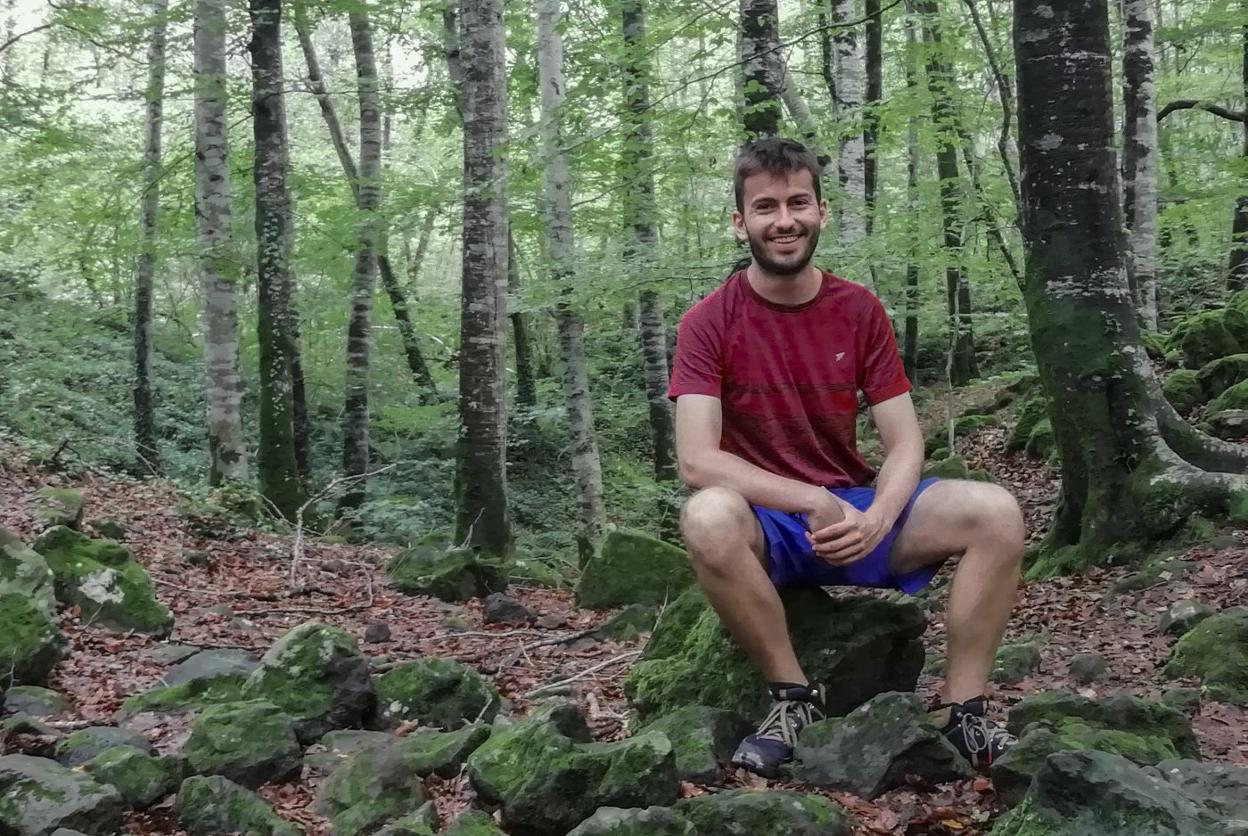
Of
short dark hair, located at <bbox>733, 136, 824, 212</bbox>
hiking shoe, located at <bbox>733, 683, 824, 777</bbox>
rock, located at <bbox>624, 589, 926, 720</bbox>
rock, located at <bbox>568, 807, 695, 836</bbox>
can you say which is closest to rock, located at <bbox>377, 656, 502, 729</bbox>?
rock, located at <bbox>624, 589, 926, 720</bbox>

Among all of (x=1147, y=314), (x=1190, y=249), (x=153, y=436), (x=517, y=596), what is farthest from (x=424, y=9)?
(x=1190, y=249)

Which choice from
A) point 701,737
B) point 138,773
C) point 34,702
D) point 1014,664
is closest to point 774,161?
point 701,737

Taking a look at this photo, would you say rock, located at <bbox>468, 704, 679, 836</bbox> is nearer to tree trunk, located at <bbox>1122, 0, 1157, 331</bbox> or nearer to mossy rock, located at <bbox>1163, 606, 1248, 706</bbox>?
mossy rock, located at <bbox>1163, 606, 1248, 706</bbox>

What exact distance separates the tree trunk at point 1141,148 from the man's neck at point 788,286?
979cm

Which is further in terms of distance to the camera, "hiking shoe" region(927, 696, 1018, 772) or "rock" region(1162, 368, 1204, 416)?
"rock" region(1162, 368, 1204, 416)

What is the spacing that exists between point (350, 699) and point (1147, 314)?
38.0 feet

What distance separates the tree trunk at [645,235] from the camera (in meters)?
9.16

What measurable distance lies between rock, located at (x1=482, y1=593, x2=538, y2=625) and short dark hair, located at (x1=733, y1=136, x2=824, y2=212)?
425 centimetres

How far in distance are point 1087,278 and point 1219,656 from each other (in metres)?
2.48

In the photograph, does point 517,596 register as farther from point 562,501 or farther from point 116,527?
point 562,501

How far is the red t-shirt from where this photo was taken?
3268 millimetres

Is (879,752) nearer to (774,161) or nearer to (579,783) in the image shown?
(579,783)

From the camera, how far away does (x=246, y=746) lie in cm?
332

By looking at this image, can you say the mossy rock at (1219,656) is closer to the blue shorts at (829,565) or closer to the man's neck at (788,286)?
the blue shorts at (829,565)
